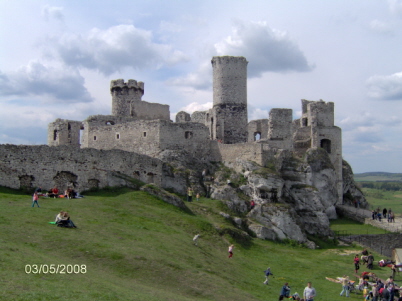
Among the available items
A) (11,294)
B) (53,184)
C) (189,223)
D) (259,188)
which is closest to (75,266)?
(11,294)

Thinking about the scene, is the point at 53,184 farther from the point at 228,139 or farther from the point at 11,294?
the point at 228,139

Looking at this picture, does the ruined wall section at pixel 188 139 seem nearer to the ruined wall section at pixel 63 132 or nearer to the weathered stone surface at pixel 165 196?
the weathered stone surface at pixel 165 196

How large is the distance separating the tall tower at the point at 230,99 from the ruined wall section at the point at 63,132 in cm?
1605

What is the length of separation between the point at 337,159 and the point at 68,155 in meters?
35.0

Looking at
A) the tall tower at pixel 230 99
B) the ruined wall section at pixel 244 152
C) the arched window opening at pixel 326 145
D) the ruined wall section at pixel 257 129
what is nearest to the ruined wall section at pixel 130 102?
the tall tower at pixel 230 99

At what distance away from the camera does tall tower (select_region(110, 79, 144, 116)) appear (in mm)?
52188

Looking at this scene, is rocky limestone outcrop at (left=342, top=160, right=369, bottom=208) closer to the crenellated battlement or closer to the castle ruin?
the castle ruin

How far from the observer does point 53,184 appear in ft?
104

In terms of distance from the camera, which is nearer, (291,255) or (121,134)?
(291,255)

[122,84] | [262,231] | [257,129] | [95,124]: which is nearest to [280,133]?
[257,129]

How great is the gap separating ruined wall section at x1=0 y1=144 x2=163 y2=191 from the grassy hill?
1.48m

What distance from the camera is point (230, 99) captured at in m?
50.0

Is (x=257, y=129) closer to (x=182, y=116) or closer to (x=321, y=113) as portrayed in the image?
(x=321, y=113)

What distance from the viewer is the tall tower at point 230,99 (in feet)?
164
